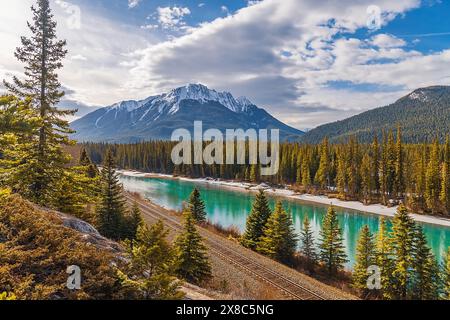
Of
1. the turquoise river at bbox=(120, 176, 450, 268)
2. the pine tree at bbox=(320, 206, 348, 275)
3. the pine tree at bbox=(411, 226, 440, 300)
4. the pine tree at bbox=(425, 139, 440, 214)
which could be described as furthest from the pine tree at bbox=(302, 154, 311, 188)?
the pine tree at bbox=(411, 226, 440, 300)

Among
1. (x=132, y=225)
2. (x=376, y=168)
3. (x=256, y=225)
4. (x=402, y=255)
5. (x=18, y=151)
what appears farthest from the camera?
(x=376, y=168)

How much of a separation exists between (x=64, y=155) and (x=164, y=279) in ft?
45.6

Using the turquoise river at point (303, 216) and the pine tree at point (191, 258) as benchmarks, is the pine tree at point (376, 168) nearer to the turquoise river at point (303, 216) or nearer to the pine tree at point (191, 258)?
the turquoise river at point (303, 216)

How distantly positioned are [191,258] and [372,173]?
65.4m

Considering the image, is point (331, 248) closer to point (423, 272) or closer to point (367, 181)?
point (423, 272)

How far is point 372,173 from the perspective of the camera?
233ft

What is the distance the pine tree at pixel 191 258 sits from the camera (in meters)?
17.1

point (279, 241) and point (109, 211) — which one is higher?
point (109, 211)

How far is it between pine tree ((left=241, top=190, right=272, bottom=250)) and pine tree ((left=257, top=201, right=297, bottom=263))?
4.84 feet

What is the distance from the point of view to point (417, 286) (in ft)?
67.8

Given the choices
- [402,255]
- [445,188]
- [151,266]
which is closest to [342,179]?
[445,188]

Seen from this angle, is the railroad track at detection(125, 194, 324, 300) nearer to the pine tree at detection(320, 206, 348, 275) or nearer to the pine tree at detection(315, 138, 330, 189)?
the pine tree at detection(320, 206, 348, 275)
